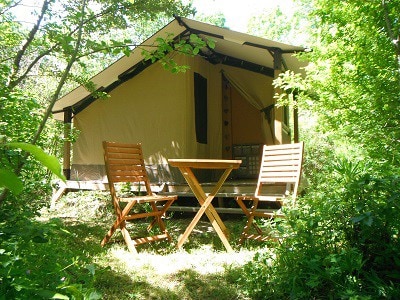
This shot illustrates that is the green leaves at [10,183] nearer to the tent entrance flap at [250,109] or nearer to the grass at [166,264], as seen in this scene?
the grass at [166,264]

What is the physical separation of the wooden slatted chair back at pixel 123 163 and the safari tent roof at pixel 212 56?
5.45 feet

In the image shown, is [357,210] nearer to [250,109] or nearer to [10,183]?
[10,183]

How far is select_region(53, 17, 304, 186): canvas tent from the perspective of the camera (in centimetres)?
571

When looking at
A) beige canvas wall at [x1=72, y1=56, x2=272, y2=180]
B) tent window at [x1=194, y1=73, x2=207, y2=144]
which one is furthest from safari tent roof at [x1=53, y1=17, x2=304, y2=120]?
tent window at [x1=194, y1=73, x2=207, y2=144]

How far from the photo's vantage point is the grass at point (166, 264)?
7.32 ft

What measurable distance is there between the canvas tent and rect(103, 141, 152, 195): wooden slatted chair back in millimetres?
1754

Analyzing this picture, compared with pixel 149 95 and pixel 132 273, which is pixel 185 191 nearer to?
pixel 149 95

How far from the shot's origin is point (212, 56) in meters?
6.59

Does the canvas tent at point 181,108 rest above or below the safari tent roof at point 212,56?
below

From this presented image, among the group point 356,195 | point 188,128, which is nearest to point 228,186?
point 188,128

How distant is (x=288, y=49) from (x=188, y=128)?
1976mm

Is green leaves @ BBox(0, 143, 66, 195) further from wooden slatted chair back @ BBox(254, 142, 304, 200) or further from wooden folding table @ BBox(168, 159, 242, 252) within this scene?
wooden slatted chair back @ BBox(254, 142, 304, 200)

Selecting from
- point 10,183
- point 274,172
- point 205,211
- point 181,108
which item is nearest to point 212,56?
point 181,108

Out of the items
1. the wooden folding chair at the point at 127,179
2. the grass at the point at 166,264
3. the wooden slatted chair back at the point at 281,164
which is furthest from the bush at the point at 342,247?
the wooden folding chair at the point at 127,179
